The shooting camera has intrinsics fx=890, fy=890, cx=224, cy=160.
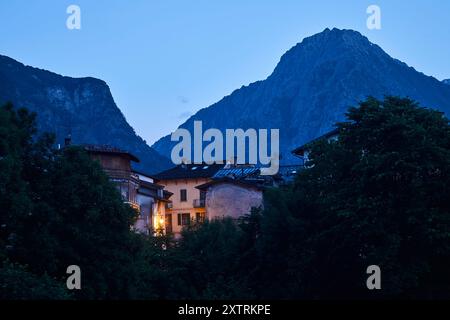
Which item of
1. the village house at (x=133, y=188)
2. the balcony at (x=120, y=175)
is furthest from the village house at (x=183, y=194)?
the balcony at (x=120, y=175)

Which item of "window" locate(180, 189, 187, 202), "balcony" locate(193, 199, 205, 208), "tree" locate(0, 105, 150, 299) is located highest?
"window" locate(180, 189, 187, 202)

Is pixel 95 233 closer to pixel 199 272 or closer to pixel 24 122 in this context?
pixel 24 122

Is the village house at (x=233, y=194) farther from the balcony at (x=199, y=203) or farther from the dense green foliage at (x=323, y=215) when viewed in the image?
the dense green foliage at (x=323, y=215)

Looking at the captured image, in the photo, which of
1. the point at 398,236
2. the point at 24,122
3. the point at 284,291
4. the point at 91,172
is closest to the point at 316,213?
the point at 284,291

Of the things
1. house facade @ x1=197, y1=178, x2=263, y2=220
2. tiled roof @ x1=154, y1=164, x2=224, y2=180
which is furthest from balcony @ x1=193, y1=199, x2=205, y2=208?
house facade @ x1=197, y1=178, x2=263, y2=220

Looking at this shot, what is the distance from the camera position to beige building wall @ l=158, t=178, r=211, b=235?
109 m

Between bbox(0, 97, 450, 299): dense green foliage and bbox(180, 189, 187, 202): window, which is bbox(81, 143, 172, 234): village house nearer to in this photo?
bbox(180, 189, 187, 202): window

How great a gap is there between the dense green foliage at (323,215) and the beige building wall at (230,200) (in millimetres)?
40875

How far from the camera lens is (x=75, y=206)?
1663 inches

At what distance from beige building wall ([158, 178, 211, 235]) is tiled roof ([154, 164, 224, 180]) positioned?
570mm

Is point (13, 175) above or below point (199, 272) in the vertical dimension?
above

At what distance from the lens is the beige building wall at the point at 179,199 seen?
109312 millimetres
